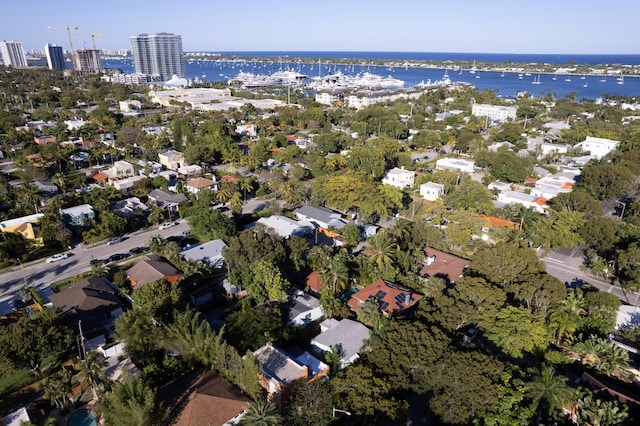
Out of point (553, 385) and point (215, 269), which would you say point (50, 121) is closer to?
point (215, 269)

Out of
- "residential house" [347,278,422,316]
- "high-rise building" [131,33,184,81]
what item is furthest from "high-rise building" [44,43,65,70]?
"residential house" [347,278,422,316]

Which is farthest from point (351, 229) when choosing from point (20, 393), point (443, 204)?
point (20, 393)

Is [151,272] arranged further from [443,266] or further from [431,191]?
[431,191]

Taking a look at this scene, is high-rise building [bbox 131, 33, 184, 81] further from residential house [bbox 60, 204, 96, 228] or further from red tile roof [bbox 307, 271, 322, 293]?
red tile roof [bbox 307, 271, 322, 293]

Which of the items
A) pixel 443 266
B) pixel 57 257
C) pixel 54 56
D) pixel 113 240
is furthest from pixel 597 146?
pixel 54 56

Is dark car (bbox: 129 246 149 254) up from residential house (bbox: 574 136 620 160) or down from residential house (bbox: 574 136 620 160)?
down

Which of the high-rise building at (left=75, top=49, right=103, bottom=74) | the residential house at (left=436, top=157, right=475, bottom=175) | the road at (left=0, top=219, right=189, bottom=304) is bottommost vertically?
the road at (left=0, top=219, right=189, bottom=304)
